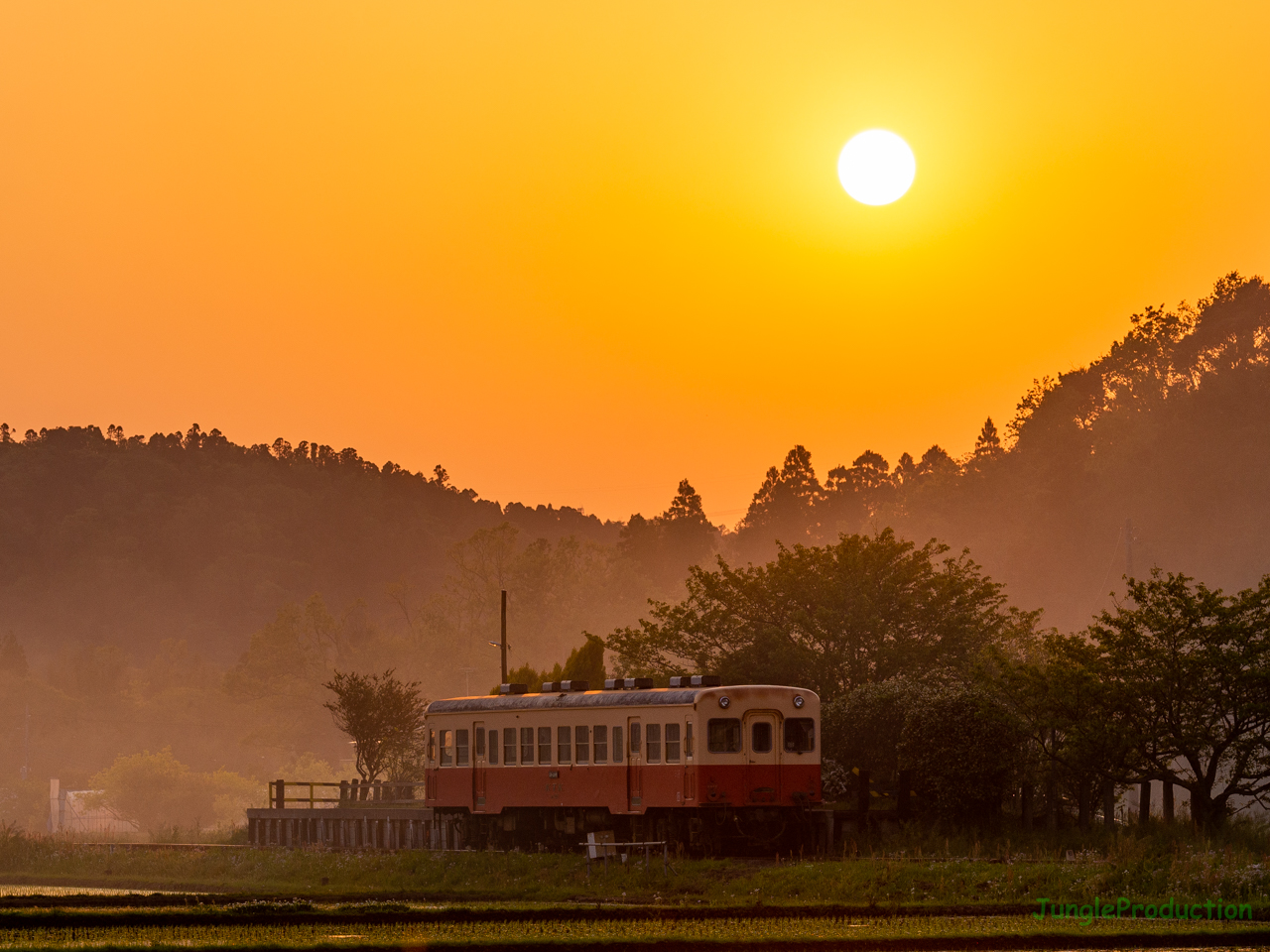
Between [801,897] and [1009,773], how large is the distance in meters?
10.2

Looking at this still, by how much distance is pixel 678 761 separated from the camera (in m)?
41.6

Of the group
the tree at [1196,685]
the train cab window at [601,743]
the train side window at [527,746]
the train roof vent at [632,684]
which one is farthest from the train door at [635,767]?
the tree at [1196,685]

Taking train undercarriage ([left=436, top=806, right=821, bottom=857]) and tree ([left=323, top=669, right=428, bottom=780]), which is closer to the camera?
train undercarriage ([left=436, top=806, right=821, bottom=857])

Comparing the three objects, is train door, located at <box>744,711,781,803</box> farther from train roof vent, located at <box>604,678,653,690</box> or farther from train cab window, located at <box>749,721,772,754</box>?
train roof vent, located at <box>604,678,653,690</box>

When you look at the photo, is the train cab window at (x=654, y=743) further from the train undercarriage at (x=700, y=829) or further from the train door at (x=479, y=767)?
the train door at (x=479, y=767)

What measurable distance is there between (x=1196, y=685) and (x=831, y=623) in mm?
20445

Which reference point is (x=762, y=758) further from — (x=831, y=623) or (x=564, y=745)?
(x=831, y=623)

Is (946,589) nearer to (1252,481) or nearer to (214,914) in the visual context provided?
(214,914)

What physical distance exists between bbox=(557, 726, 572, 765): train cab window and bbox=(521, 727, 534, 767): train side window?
1314 millimetres

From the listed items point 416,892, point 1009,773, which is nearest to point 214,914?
point 416,892

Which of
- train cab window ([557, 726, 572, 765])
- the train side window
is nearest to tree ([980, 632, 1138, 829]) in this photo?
train cab window ([557, 726, 572, 765])

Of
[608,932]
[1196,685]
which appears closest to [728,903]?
[608,932]

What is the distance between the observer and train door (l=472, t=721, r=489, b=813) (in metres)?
48.0

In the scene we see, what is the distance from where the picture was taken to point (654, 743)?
42438mm
